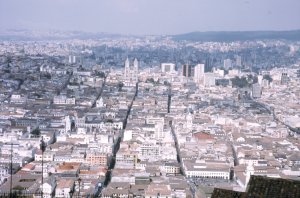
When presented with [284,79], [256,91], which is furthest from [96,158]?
[284,79]

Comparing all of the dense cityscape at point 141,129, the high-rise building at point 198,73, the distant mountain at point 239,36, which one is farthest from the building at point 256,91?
the distant mountain at point 239,36

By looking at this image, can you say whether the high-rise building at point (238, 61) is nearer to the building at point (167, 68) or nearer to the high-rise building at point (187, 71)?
the building at point (167, 68)

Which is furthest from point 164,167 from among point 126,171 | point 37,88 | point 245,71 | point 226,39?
point 226,39

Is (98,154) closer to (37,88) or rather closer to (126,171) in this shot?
(126,171)

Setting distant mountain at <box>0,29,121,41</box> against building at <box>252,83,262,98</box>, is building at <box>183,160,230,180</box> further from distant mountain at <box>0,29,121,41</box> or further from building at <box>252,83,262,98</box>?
distant mountain at <box>0,29,121,41</box>

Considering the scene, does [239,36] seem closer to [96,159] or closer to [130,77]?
[130,77]

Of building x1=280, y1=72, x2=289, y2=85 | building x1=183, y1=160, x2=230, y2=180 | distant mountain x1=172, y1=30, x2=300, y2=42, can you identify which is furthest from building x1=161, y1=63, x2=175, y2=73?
building x1=183, y1=160, x2=230, y2=180
